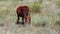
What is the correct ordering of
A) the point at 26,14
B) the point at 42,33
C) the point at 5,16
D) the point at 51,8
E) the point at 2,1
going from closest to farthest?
the point at 42,33 < the point at 26,14 < the point at 5,16 < the point at 51,8 < the point at 2,1

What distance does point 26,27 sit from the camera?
11.2 m

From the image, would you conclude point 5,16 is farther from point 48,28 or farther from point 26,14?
point 48,28

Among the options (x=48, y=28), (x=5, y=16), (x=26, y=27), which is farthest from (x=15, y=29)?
(x=5, y=16)

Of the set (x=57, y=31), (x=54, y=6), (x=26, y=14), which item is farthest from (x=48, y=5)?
(x=57, y=31)

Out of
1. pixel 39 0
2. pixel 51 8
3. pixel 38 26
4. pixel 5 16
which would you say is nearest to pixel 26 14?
pixel 38 26

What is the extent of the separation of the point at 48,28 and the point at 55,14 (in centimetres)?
280

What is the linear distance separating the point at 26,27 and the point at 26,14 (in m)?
0.96

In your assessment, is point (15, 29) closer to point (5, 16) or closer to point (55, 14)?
point (5, 16)

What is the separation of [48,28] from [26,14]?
127cm

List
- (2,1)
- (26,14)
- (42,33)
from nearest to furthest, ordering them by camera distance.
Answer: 1. (42,33)
2. (26,14)
3. (2,1)

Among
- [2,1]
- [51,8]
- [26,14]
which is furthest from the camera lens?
[2,1]

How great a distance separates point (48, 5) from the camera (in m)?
16.6

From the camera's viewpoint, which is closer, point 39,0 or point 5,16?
point 5,16

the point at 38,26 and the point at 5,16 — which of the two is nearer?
the point at 38,26
